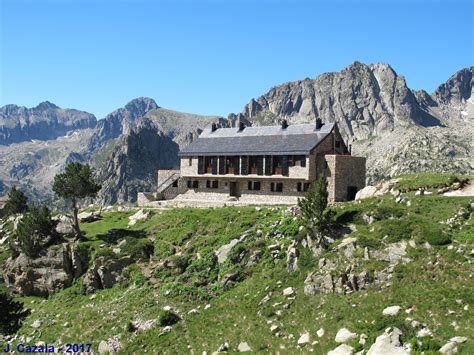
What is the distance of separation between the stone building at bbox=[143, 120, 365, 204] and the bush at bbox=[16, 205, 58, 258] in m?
20.7

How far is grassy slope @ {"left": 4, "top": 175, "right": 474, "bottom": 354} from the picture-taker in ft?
87.4

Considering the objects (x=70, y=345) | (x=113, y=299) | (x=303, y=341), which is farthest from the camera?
(x=113, y=299)

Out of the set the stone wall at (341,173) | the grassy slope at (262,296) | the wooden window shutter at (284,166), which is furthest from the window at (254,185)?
the grassy slope at (262,296)

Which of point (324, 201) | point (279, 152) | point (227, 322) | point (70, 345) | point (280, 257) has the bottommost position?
point (70, 345)

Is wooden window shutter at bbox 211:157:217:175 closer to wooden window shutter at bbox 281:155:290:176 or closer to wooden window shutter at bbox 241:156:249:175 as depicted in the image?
wooden window shutter at bbox 241:156:249:175

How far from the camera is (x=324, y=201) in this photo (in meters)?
37.9

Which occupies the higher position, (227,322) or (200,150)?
(200,150)

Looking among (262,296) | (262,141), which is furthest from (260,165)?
(262,296)

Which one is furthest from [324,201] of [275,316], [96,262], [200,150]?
[200,150]

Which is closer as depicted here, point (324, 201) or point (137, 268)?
point (324, 201)

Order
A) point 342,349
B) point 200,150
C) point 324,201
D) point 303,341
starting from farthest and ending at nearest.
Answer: point 200,150 < point 324,201 < point 303,341 < point 342,349

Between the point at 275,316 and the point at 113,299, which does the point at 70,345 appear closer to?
the point at 113,299

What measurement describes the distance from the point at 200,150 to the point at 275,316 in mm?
41490

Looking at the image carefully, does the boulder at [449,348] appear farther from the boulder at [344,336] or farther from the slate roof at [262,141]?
the slate roof at [262,141]
